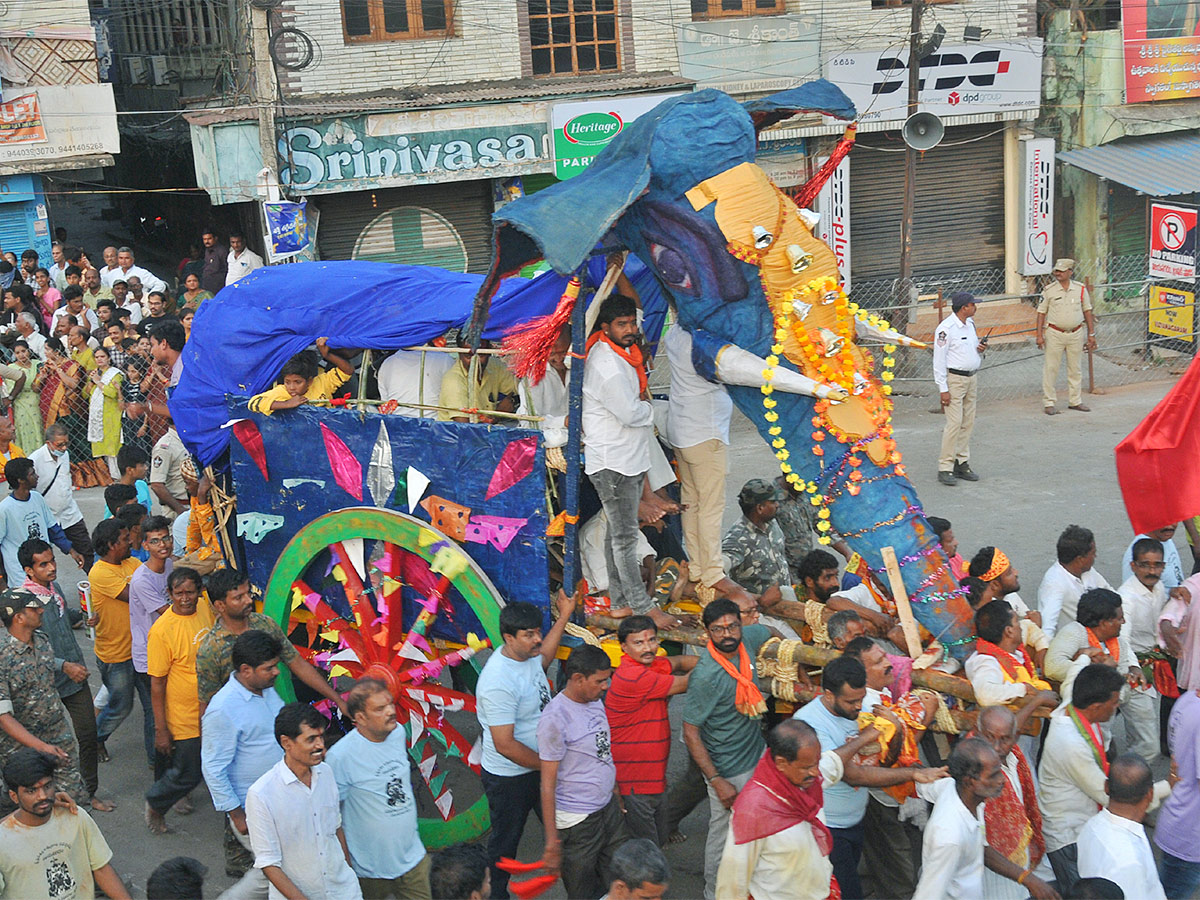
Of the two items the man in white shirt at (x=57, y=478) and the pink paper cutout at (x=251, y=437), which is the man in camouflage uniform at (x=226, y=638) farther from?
the man in white shirt at (x=57, y=478)

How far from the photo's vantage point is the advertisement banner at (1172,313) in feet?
46.9

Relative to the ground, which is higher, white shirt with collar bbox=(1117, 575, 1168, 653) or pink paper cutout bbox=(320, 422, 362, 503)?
pink paper cutout bbox=(320, 422, 362, 503)

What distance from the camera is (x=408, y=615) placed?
20.9ft

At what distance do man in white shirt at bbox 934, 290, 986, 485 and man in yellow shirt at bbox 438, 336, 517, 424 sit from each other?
17.9ft

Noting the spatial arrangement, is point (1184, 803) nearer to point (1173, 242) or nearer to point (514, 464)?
point (514, 464)

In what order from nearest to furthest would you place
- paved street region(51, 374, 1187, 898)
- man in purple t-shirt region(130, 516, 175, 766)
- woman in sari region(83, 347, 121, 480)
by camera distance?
1. paved street region(51, 374, 1187, 898)
2. man in purple t-shirt region(130, 516, 175, 766)
3. woman in sari region(83, 347, 121, 480)

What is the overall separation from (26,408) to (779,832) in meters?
9.05

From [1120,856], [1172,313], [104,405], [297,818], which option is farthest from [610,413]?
[1172,313]

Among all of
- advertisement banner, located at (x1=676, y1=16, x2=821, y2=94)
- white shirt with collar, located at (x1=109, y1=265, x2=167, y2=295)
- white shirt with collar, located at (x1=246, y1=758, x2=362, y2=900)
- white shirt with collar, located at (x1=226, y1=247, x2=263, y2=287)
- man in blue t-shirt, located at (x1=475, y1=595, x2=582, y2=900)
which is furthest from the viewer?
advertisement banner, located at (x1=676, y1=16, x2=821, y2=94)

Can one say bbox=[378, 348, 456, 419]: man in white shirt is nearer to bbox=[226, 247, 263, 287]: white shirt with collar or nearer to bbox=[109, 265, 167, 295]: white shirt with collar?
bbox=[226, 247, 263, 287]: white shirt with collar

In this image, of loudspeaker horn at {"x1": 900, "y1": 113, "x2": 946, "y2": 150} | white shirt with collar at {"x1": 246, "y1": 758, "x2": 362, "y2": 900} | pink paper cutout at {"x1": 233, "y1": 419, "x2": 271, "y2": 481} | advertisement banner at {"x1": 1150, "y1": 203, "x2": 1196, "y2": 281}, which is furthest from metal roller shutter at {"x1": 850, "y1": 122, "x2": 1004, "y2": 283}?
white shirt with collar at {"x1": 246, "y1": 758, "x2": 362, "y2": 900}

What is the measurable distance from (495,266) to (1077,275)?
13.8m

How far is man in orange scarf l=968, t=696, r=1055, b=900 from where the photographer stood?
484 centimetres

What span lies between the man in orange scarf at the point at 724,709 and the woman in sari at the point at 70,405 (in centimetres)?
769
